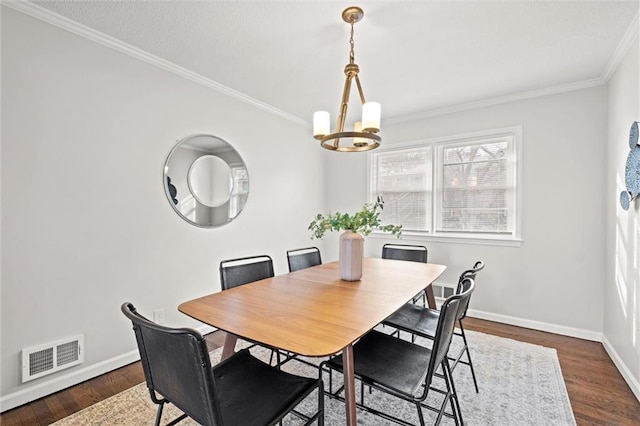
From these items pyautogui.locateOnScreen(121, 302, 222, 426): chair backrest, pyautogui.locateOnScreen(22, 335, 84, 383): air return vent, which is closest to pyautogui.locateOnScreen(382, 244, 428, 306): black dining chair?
pyautogui.locateOnScreen(121, 302, 222, 426): chair backrest

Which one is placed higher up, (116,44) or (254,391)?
(116,44)

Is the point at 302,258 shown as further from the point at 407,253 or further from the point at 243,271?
the point at 407,253

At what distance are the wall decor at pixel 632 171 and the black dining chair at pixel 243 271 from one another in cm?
266

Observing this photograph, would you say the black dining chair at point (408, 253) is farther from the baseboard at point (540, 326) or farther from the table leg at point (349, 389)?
the table leg at point (349, 389)

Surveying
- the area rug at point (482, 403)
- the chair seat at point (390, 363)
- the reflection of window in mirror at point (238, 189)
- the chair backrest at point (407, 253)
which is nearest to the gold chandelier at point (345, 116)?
the chair seat at point (390, 363)

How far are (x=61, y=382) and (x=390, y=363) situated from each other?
2245 millimetres

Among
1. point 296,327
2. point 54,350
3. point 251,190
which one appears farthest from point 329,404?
point 251,190

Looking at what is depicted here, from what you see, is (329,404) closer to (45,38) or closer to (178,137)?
(178,137)

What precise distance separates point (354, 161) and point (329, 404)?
3.33 m

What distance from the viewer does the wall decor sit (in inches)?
81.4

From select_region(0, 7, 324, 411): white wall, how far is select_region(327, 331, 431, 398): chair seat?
189cm

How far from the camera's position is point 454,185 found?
3.73m

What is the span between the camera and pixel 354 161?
4.54 meters

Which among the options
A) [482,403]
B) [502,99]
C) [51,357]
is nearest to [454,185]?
[502,99]
